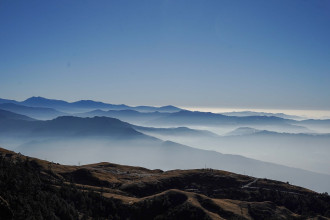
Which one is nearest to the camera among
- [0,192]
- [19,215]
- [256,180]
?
[19,215]

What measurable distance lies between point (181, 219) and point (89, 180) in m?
41.5

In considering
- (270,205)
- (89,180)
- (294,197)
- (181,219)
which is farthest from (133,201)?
(294,197)

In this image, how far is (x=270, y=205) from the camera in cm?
9369

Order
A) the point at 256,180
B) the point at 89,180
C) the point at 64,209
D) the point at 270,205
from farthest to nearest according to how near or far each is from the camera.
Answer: the point at 256,180 < the point at 89,180 < the point at 270,205 < the point at 64,209

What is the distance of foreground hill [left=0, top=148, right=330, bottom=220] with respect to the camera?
2486 inches

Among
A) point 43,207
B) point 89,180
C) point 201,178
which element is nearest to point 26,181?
point 43,207

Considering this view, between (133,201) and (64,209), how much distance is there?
23131 millimetres

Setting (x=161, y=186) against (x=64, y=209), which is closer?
(x=64, y=209)

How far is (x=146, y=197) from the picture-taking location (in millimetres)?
87062

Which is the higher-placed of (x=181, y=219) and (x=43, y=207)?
(x=43, y=207)

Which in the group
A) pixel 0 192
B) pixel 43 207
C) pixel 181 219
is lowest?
pixel 181 219

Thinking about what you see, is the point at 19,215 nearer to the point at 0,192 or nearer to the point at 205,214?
the point at 0,192

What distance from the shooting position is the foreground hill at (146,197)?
63156mm

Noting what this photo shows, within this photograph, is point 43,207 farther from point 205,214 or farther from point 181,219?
point 205,214
